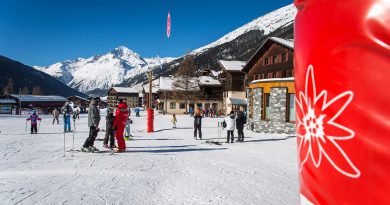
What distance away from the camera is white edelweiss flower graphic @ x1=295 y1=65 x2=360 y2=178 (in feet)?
4.24

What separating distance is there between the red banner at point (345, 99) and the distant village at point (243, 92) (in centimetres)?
780

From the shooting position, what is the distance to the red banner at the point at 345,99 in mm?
1150

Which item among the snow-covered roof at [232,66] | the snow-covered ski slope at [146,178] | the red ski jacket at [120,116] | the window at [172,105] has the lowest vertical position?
the snow-covered ski slope at [146,178]

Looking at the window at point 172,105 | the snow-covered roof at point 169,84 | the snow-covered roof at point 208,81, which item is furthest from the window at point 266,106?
the window at point 172,105

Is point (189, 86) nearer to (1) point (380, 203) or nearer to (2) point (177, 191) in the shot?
(2) point (177, 191)

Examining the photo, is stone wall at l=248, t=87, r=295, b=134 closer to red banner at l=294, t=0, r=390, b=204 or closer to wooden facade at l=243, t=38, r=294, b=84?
wooden facade at l=243, t=38, r=294, b=84

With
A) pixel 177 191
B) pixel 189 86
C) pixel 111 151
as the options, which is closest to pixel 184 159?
pixel 111 151

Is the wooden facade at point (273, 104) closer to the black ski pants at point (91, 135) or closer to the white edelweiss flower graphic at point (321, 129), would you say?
the black ski pants at point (91, 135)

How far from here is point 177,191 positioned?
5195 millimetres

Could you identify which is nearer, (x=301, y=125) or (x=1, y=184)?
(x=301, y=125)

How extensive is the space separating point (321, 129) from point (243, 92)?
4658 cm

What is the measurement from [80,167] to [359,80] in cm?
672

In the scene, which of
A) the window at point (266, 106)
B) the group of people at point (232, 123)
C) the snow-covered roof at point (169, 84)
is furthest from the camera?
the snow-covered roof at point (169, 84)

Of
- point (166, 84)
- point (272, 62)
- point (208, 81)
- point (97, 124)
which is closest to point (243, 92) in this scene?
point (208, 81)
